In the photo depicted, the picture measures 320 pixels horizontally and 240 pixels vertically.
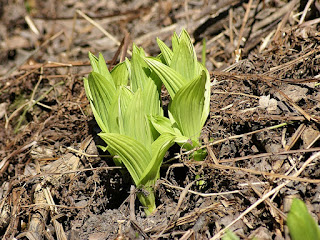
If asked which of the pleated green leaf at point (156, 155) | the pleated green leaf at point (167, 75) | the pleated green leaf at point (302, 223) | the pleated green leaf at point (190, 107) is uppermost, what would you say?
the pleated green leaf at point (167, 75)

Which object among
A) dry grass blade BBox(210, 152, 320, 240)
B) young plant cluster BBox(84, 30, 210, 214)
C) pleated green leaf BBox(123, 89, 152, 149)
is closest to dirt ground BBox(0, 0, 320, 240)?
dry grass blade BBox(210, 152, 320, 240)

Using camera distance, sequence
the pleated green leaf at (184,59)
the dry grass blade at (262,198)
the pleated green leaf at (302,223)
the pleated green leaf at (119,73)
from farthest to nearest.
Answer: the pleated green leaf at (119,73)
the pleated green leaf at (184,59)
the dry grass blade at (262,198)
the pleated green leaf at (302,223)

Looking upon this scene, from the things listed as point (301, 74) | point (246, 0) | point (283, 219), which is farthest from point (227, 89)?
point (246, 0)

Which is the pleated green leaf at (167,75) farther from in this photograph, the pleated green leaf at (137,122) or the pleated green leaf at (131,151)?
the pleated green leaf at (131,151)

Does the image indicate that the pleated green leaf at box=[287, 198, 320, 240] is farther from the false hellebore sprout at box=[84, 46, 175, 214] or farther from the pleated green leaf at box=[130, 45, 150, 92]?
the pleated green leaf at box=[130, 45, 150, 92]

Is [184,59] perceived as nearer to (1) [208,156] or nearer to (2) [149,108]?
(2) [149,108]

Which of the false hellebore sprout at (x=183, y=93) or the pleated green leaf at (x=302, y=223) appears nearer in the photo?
the pleated green leaf at (x=302, y=223)

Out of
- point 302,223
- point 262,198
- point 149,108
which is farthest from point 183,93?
point 302,223

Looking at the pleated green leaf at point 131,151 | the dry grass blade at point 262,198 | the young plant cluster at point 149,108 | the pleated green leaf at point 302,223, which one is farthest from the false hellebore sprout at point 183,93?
the pleated green leaf at point 302,223
